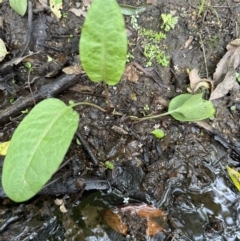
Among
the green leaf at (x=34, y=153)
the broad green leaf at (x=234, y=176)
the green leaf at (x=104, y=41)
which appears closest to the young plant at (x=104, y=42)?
the green leaf at (x=104, y=41)

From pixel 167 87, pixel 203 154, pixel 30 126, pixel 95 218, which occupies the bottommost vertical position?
pixel 95 218

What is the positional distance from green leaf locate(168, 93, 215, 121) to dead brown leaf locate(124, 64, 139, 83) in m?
0.35

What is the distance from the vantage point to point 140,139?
8.16ft

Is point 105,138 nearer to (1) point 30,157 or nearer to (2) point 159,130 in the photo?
(2) point 159,130

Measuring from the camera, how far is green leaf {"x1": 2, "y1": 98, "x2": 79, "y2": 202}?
1763mm

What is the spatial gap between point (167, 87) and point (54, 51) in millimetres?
860

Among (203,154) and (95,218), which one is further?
(203,154)

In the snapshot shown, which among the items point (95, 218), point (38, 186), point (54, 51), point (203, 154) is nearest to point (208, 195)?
point (203, 154)

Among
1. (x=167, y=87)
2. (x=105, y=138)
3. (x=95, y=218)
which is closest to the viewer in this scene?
(x=95, y=218)

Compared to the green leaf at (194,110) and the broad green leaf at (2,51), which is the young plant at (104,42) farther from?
the broad green leaf at (2,51)

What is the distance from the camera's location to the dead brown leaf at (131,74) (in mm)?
2609

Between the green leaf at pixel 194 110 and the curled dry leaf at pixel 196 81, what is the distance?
157 mm

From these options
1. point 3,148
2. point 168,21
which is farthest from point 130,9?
point 3,148

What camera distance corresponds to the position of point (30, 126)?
185cm
